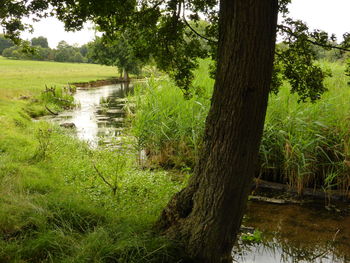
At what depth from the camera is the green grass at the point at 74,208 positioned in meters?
3.26

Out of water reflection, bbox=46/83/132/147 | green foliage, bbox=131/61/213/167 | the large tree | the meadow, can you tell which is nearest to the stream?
the meadow

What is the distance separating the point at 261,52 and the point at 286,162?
402cm

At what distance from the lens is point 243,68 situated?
2871 millimetres

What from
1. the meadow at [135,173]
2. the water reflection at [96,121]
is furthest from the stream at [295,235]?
the water reflection at [96,121]

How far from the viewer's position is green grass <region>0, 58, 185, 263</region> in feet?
10.7

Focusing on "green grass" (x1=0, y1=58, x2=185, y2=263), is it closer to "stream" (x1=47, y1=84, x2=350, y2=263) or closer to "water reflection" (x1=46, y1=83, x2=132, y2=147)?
"stream" (x1=47, y1=84, x2=350, y2=263)

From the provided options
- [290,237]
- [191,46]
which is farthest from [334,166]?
[191,46]

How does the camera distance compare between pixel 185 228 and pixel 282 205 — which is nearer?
pixel 185 228

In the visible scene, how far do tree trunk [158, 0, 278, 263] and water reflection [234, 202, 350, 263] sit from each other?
1.42m

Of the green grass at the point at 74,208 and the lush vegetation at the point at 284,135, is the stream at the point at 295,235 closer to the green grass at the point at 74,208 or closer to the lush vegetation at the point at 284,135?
the lush vegetation at the point at 284,135

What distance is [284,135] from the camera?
691cm

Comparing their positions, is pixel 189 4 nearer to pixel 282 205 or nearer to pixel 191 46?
pixel 191 46

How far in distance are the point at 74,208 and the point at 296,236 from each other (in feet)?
10.9

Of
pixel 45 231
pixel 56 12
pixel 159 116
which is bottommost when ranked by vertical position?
pixel 45 231
